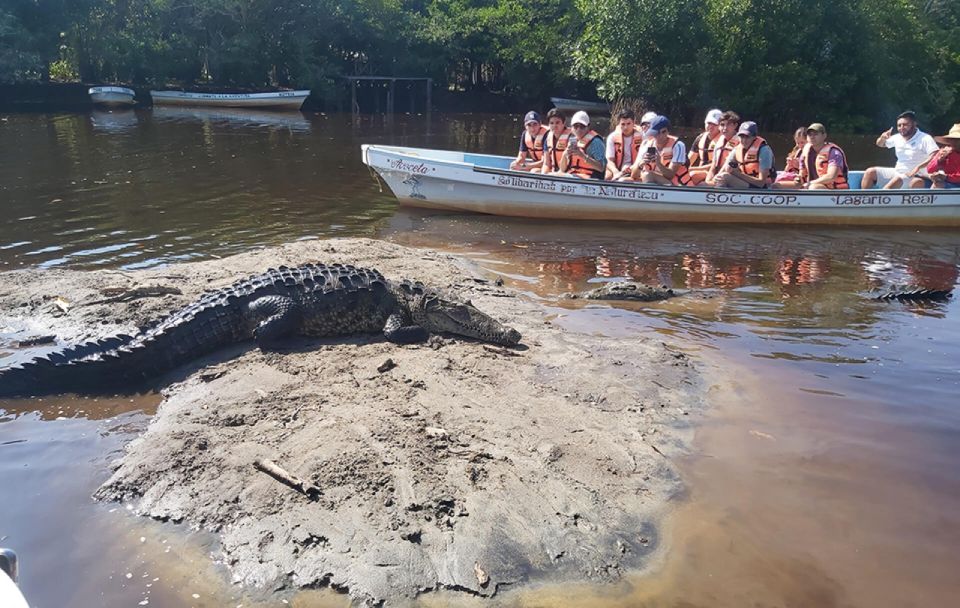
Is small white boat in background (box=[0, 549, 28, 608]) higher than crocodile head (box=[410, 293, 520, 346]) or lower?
higher

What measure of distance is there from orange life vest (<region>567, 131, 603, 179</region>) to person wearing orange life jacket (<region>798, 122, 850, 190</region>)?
10.5 feet

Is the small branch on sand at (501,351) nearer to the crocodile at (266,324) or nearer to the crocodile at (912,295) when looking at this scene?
the crocodile at (266,324)

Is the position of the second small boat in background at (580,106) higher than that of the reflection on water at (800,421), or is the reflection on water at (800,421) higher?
the second small boat in background at (580,106)

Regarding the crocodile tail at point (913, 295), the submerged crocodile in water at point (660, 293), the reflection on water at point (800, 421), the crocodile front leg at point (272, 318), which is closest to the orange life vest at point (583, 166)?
the reflection on water at point (800, 421)

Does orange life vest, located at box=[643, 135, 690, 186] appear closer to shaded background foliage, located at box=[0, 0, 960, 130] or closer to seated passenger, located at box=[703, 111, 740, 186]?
seated passenger, located at box=[703, 111, 740, 186]

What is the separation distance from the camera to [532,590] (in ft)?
10.2

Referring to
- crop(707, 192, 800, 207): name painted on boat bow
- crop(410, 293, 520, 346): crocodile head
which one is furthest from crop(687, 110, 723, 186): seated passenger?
crop(410, 293, 520, 346): crocodile head

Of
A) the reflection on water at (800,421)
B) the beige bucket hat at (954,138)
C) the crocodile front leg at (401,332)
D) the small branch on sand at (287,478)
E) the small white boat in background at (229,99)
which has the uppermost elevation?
the small white boat in background at (229,99)

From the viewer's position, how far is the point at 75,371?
16.0ft

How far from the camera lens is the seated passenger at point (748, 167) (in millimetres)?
11141

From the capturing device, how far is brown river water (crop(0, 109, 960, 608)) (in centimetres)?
324

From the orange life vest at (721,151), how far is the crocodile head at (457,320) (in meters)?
7.00

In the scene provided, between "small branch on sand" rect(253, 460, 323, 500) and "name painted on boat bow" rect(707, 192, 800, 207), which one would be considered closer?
"small branch on sand" rect(253, 460, 323, 500)

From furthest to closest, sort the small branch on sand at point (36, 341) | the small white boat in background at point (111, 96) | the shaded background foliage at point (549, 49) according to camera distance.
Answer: the small white boat in background at point (111, 96)
the shaded background foliage at point (549, 49)
the small branch on sand at point (36, 341)
